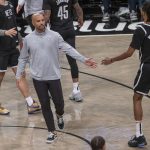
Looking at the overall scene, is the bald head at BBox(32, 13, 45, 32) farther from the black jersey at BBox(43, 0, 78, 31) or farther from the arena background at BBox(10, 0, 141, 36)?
the arena background at BBox(10, 0, 141, 36)

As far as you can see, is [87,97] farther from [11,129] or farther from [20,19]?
[20,19]

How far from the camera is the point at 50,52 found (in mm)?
6254

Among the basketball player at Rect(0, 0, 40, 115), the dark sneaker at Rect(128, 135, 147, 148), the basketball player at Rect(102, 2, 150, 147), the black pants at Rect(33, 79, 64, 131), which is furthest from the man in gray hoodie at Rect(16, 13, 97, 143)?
the dark sneaker at Rect(128, 135, 147, 148)

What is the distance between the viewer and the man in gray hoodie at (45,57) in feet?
20.4

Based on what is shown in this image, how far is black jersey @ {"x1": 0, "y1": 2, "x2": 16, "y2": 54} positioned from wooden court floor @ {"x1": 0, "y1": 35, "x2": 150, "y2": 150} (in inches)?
36.9

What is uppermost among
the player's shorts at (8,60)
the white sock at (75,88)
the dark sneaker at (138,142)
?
the player's shorts at (8,60)

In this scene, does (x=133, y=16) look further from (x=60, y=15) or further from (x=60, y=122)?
(x=60, y=122)

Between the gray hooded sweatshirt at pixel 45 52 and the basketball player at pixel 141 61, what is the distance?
527 millimetres

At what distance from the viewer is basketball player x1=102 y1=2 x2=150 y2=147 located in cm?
595

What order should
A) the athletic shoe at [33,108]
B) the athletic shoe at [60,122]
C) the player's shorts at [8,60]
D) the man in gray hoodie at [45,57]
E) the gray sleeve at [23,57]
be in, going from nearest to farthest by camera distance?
the man in gray hoodie at [45,57], the gray sleeve at [23,57], the athletic shoe at [60,122], the player's shorts at [8,60], the athletic shoe at [33,108]

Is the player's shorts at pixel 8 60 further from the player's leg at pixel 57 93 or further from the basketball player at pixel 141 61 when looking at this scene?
the basketball player at pixel 141 61

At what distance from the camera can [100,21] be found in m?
12.7

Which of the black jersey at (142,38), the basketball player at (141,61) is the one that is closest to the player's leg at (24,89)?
the basketball player at (141,61)

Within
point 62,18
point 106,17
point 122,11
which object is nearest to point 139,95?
point 62,18
